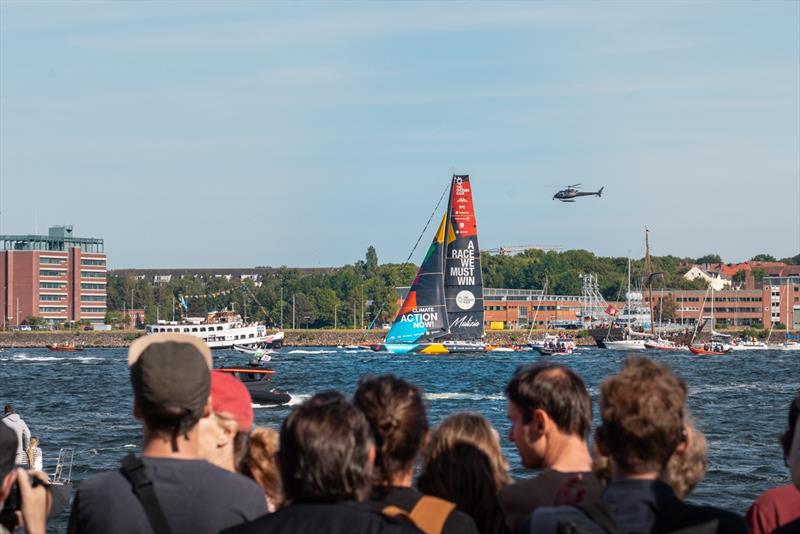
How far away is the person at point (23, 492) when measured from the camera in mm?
4398

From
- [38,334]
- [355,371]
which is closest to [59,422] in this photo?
[355,371]

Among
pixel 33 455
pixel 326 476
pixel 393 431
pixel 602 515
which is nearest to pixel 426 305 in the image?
pixel 33 455

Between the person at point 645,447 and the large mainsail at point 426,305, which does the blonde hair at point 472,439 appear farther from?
the large mainsail at point 426,305

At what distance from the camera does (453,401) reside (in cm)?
5050

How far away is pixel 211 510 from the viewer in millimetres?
4172

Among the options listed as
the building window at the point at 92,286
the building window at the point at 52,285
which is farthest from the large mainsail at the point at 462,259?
the building window at the point at 92,286

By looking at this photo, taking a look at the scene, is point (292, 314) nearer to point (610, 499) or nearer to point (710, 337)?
point (710, 337)

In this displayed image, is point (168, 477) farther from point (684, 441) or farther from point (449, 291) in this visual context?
point (449, 291)

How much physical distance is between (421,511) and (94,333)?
174 meters

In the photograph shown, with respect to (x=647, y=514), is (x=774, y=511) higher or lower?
lower

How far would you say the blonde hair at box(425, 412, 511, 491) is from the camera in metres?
4.94

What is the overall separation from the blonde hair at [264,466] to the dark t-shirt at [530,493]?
0.86 m

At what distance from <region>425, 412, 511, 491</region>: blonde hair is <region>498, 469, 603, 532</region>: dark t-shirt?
8cm

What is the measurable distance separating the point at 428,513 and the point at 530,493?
66cm
